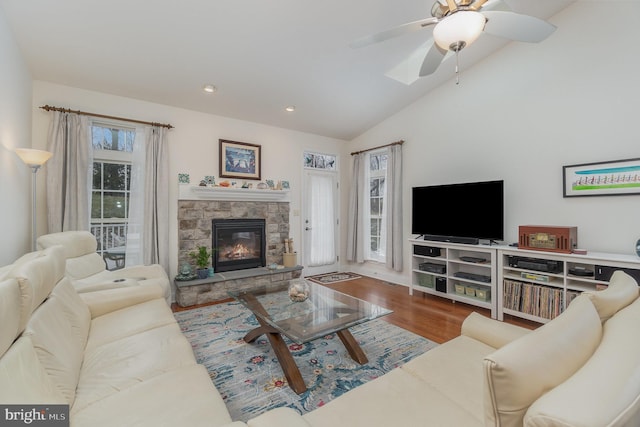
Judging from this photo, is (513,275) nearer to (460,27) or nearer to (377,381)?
(377,381)

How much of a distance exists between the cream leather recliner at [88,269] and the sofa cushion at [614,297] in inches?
120

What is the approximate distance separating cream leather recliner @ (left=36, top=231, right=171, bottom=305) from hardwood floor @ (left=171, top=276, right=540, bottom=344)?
2.74 ft

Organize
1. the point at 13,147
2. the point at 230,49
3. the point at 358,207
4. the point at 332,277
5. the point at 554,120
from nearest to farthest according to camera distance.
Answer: the point at 13,147, the point at 230,49, the point at 554,120, the point at 332,277, the point at 358,207

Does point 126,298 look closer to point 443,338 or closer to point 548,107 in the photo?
point 443,338

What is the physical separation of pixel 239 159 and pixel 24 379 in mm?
3697

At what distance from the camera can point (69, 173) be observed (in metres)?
3.09

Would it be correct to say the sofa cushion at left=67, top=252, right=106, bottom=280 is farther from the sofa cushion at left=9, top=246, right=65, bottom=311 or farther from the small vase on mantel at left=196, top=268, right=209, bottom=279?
the small vase on mantel at left=196, top=268, right=209, bottom=279

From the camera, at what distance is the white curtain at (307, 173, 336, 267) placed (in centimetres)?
519

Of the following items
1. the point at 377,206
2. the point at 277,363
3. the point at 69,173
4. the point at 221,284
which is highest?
the point at 69,173

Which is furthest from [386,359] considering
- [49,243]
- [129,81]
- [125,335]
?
[129,81]

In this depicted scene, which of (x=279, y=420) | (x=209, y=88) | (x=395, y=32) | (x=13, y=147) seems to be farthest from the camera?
(x=209, y=88)

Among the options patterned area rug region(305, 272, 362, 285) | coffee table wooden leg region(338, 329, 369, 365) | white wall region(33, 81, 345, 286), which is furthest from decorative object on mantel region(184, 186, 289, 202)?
coffee table wooden leg region(338, 329, 369, 365)

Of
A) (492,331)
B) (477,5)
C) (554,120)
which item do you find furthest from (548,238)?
(477,5)

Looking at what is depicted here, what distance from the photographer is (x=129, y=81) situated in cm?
317
